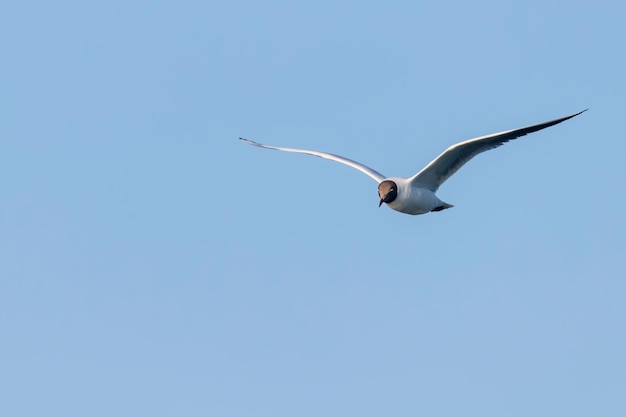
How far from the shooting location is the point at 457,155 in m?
26.8

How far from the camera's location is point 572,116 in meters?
22.9

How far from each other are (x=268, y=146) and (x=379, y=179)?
5.29 metres

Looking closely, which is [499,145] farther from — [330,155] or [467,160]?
[330,155]

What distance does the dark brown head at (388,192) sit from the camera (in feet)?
89.1

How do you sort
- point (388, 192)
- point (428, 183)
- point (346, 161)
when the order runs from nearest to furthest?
1. point (388, 192)
2. point (428, 183)
3. point (346, 161)

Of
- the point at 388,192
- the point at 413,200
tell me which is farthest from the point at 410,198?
the point at 388,192

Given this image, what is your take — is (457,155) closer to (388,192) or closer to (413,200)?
(413,200)

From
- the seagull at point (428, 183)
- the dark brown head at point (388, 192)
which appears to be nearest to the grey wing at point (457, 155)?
the seagull at point (428, 183)

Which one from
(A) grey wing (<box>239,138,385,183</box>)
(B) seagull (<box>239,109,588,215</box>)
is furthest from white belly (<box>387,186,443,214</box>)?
(A) grey wing (<box>239,138,385,183</box>)

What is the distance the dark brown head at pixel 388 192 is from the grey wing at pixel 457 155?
48 cm

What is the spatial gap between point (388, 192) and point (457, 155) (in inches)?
72.2

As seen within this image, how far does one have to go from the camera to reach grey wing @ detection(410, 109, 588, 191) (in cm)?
2520

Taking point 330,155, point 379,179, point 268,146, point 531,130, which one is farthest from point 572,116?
point 268,146

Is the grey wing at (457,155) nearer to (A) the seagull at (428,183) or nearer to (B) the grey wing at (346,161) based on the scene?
(A) the seagull at (428,183)
